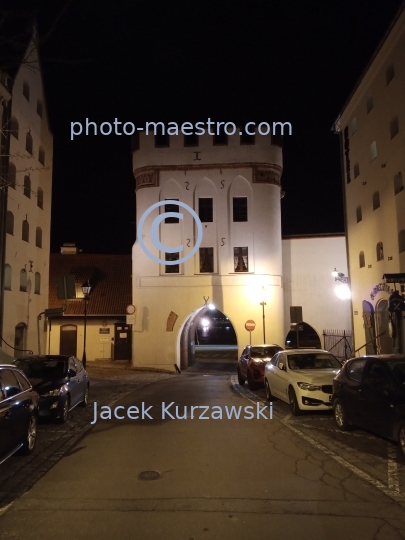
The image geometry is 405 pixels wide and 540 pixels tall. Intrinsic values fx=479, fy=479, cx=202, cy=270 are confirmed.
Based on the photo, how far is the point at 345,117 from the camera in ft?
84.7

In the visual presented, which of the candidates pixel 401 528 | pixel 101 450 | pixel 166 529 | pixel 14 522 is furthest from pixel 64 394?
pixel 401 528

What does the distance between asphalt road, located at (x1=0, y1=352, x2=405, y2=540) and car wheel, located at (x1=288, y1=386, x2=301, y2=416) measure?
3.25 ft

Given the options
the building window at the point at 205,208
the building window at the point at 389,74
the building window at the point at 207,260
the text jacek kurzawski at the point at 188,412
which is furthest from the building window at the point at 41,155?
the building window at the point at 389,74

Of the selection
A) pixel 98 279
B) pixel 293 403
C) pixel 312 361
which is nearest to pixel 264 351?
pixel 312 361

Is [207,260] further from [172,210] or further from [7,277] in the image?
[7,277]

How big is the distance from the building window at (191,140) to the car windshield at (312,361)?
19612 mm

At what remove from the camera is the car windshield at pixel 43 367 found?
39.4 feet

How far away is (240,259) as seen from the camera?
2944 centimetres

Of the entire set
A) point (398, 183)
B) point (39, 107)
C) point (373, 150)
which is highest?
point (39, 107)

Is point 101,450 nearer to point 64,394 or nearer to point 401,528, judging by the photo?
point 64,394

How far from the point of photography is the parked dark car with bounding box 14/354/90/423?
10.6m

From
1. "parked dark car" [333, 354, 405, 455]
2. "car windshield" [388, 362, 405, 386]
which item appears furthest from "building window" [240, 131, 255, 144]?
"car windshield" [388, 362, 405, 386]

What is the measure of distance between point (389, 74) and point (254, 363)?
537 inches

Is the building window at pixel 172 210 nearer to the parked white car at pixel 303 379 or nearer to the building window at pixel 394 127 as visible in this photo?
the building window at pixel 394 127
